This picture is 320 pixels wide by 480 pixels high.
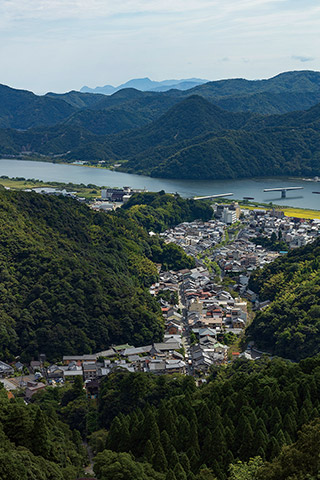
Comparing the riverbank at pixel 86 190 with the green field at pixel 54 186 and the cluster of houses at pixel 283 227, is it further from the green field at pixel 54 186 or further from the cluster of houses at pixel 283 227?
the cluster of houses at pixel 283 227

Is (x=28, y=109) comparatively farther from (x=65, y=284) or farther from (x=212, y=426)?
(x=212, y=426)

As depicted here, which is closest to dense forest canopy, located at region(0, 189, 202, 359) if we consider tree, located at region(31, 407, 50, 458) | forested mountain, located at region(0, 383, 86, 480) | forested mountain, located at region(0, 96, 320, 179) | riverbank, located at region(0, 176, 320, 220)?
forested mountain, located at region(0, 383, 86, 480)

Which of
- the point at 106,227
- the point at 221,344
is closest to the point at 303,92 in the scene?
the point at 106,227

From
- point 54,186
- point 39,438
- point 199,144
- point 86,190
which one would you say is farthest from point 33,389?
point 199,144

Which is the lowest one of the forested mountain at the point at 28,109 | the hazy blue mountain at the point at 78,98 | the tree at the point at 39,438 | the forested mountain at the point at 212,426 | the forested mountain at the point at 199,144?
the forested mountain at the point at 212,426

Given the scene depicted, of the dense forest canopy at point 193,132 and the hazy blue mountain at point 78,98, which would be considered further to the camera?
the hazy blue mountain at point 78,98

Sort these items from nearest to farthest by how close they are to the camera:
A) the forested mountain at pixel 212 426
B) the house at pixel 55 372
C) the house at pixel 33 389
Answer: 1. the forested mountain at pixel 212 426
2. the house at pixel 33 389
3. the house at pixel 55 372

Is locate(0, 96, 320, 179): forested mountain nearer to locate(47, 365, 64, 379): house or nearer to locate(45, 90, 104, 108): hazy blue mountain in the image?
locate(47, 365, 64, 379): house

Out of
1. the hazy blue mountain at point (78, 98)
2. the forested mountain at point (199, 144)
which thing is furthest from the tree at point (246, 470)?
the hazy blue mountain at point (78, 98)

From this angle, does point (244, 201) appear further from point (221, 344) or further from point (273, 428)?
point (273, 428)
